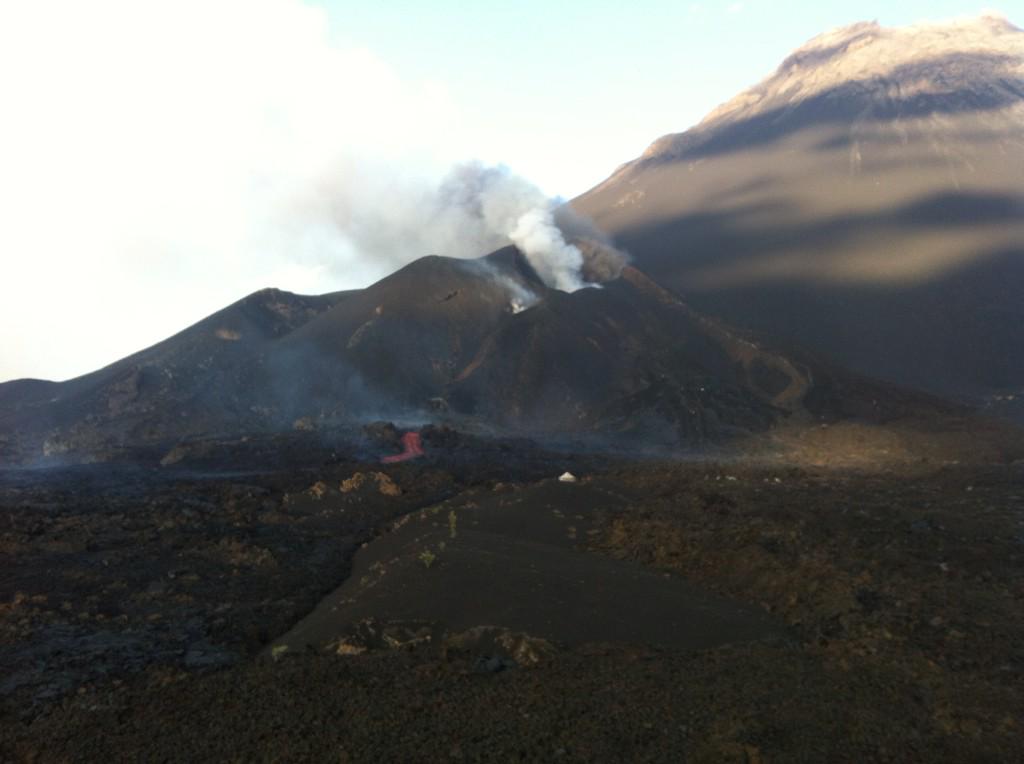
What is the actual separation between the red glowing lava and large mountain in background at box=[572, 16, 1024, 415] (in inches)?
1181

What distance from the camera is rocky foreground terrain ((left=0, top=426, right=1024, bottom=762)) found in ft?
24.7

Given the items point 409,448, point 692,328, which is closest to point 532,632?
point 409,448

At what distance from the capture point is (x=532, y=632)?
10.4m

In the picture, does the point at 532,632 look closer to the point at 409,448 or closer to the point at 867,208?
the point at 409,448

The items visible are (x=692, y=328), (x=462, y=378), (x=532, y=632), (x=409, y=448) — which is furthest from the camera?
(x=692, y=328)

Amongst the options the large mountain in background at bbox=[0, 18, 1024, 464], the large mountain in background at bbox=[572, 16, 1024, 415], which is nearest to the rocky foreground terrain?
the large mountain in background at bbox=[0, 18, 1024, 464]

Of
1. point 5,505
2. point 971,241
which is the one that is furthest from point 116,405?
point 971,241

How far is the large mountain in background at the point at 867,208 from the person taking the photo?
5700 cm

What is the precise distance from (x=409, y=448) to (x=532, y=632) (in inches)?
962

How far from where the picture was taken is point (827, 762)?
22.4ft

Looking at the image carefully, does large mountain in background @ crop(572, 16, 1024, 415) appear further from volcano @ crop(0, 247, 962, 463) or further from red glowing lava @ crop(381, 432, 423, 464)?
red glowing lava @ crop(381, 432, 423, 464)

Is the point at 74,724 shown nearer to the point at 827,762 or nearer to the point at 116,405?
the point at 827,762

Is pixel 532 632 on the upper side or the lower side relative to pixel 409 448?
lower

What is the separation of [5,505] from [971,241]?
2679 inches
